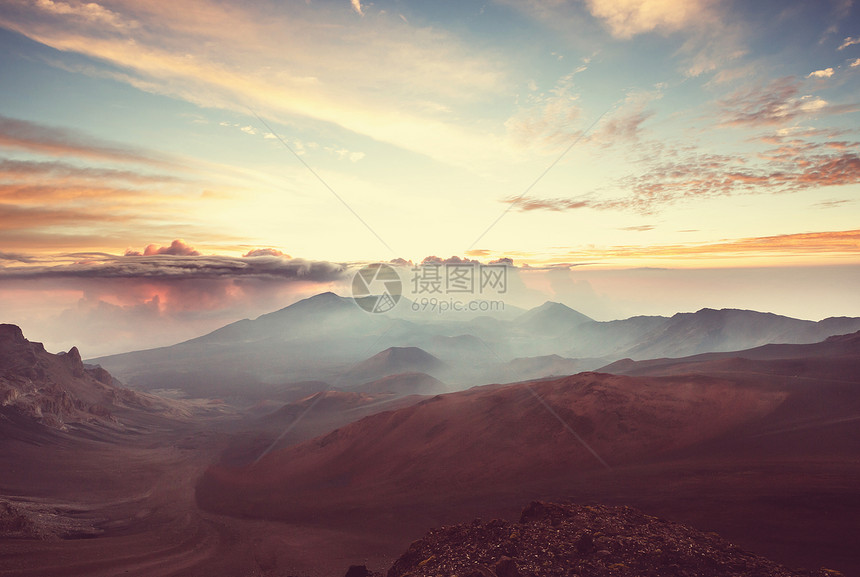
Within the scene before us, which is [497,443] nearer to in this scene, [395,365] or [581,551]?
[581,551]

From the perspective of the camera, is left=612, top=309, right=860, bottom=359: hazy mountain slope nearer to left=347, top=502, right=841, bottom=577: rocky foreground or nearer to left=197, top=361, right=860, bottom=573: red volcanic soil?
left=197, top=361, right=860, bottom=573: red volcanic soil

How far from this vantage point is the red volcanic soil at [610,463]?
21.0 meters

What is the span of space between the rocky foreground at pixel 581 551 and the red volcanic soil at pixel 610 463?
25.6 feet

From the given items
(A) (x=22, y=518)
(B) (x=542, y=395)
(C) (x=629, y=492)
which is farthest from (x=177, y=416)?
(C) (x=629, y=492)

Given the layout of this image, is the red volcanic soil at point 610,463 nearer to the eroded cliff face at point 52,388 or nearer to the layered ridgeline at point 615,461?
the layered ridgeline at point 615,461

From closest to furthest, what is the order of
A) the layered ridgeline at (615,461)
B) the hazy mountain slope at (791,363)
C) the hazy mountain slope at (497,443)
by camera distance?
1. the layered ridgeline at (615,461)
2. the hazy mountain slope at (497,443)
3. the hazy mountain slope at (791,363)

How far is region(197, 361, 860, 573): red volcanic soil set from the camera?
21016 millimetres

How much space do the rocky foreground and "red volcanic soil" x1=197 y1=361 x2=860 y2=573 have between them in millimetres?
7798

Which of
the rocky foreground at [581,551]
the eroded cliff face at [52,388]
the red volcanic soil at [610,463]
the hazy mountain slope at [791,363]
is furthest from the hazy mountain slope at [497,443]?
the eroded cliff face at [52,388]

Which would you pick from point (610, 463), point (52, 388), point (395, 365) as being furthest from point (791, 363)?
point (395, 365)

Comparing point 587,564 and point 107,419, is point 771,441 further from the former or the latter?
point 107,419

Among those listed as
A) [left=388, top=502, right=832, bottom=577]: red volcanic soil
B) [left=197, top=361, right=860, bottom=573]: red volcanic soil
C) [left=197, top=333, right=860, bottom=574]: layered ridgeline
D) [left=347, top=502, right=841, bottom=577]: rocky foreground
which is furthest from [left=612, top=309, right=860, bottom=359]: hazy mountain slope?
[left=388, top=502, right=832, bottom=577]: red volcanic soil

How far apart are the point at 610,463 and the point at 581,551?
23.9 metres

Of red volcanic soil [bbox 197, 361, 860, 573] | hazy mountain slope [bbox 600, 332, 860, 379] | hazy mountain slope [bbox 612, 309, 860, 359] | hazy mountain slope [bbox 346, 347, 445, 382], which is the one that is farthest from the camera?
hazy mountain slope [bbox 346, 347, 445, 382]
